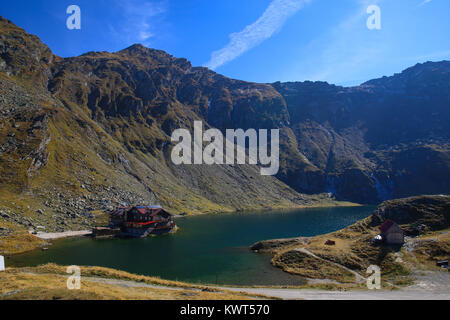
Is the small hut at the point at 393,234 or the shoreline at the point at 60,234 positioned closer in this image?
the small hut at the point at 393,234

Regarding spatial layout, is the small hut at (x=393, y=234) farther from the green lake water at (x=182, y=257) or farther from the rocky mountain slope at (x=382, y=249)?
the green lake water at (x=182, y=257)

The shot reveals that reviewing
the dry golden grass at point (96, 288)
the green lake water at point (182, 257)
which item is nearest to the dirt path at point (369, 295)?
the dry golden grass at point (96, 288)

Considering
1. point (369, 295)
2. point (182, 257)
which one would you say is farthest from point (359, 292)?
point (182, 257)

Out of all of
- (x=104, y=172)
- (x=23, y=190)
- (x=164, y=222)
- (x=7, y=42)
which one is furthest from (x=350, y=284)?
(x=7, y=42)

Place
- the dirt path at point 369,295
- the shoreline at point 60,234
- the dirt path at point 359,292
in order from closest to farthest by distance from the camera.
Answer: the dirt path at point 369,295, the dirt path at point 359,292, the shoreline at point 60,234

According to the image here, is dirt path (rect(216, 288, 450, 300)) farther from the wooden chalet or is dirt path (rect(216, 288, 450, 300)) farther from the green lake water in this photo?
the wooden chalet

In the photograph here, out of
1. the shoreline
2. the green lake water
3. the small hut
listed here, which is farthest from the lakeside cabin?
the small hut

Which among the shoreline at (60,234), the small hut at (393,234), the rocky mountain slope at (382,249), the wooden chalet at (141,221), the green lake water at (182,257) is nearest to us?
the rocky mountain slope at (382,249)

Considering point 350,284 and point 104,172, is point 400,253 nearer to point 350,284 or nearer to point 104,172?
point 350,284

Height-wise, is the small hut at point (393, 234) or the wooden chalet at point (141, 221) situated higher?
the small hut at point (393, 234)
